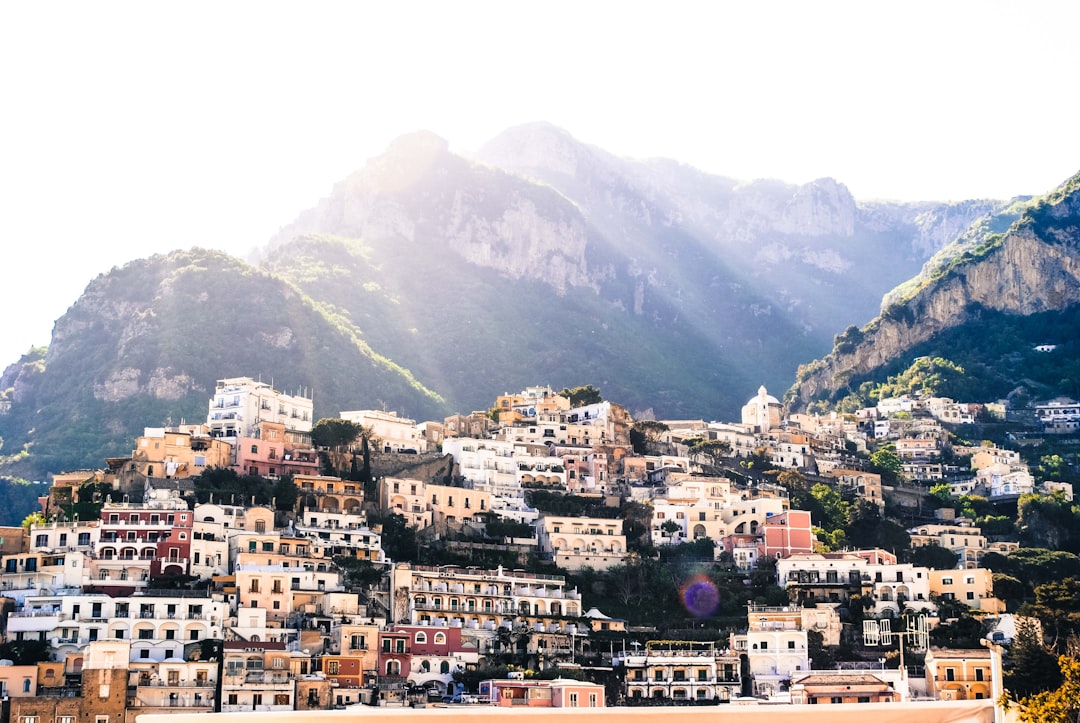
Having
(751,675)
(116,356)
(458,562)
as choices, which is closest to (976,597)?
(751,675)

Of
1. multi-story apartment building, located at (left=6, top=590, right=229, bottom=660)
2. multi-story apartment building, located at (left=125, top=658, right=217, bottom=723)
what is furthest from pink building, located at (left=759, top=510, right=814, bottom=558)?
multi-story apartment building, located at (left=125, top=658, right=217, bottom=723)

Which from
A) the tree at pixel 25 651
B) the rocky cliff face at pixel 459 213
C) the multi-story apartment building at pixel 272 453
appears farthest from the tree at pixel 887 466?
the rocky cliff face at pixel 459 213

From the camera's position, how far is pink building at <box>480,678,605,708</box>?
40.8 m

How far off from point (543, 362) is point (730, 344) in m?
31.5

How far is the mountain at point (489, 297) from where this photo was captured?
89.1 metres

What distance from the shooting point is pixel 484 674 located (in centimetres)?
4428

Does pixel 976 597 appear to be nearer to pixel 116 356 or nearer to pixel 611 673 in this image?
pixel 611 673

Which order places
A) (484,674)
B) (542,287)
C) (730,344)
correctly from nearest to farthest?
(484,674) < (542,287) < (730,344)

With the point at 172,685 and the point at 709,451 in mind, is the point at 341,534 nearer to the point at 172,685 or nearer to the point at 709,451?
the point at 172,685

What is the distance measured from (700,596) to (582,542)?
5422mm

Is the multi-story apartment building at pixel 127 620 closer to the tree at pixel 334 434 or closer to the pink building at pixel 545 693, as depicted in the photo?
the pink building at pixel 545 693

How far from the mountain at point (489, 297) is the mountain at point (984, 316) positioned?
685 inches

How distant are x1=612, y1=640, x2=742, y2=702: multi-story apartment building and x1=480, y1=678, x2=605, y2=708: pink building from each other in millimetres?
3143

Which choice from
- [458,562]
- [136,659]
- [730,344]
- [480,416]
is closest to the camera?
[136,659]
